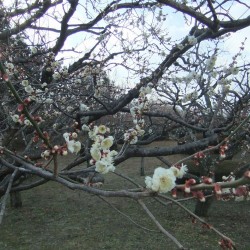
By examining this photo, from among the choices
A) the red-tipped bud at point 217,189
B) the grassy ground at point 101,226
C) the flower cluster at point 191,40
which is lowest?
the grassy ground at point 101,226

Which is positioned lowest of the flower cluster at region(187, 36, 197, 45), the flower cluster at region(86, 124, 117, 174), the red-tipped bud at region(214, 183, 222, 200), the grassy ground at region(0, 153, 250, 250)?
the grassy ground at region(0, 153, 250, 250)

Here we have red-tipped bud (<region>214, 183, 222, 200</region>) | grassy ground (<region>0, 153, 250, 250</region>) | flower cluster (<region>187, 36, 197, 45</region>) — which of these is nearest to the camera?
red-tipped bud (<region>214, 183, 222, 200</region>)

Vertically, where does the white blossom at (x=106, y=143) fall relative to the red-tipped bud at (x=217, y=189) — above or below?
above

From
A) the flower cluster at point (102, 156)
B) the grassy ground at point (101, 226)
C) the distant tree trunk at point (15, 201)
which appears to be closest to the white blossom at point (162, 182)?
the flower cluster at point (102, 156)

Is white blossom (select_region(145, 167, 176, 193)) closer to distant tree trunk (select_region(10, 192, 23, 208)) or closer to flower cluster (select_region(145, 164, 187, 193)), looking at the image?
flower cluster (select_region(145, 164, 187, 193))

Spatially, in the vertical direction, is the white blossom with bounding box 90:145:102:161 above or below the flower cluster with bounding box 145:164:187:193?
above

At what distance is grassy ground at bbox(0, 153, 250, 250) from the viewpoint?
629 cm

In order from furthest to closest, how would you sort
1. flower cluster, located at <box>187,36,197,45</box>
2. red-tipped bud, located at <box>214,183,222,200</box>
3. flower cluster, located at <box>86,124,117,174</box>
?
flower cluster, located at <box>187,36,197,45</box> → flower cluster, located at <box>86,124,117,174</box> → red-tipped bud, located at <box>214,183,222,200</box>

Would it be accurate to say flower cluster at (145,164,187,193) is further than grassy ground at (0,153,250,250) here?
No

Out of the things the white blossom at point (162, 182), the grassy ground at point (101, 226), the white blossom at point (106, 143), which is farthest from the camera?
the grassy ground at point (101, 226)

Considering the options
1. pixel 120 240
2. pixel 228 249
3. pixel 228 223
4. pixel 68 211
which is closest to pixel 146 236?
pixel 120 240

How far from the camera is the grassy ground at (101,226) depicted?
20.6ft

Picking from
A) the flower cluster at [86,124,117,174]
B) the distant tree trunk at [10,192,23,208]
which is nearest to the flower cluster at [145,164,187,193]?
the flower cluster at [86,124,117,174]

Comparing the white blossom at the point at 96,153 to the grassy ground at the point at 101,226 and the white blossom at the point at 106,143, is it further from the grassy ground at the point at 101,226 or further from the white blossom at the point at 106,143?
the grassy ground at the point at 101,226
